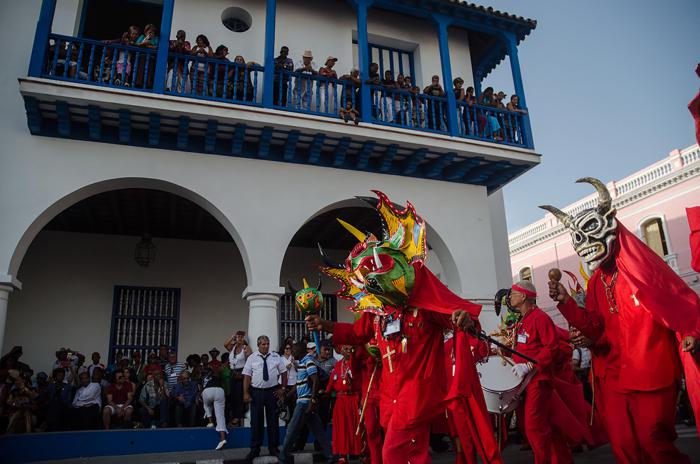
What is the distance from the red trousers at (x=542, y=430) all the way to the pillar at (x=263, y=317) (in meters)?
4.50

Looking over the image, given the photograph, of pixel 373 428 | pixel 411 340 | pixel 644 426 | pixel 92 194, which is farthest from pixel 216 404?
pixel 644 426

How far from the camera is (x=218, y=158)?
940 centimetres

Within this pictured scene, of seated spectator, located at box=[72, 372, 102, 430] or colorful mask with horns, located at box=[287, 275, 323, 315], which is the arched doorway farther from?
colorful mask with horns, located at box=[287, 275, 323, 315]

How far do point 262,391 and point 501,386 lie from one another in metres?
3.78

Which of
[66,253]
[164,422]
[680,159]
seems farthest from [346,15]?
[680,159]

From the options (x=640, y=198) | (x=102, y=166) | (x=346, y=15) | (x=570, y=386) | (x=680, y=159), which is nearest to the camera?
(x=570, y=386)

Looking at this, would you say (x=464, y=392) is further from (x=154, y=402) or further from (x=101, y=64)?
(x=101, y=64)

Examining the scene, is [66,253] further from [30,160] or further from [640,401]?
[640,401]

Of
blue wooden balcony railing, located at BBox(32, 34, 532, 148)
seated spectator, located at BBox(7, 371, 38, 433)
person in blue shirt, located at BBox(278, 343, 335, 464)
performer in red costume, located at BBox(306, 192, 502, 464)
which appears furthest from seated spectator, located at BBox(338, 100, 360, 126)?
seated spectator, located at BBox(7, 371, 38, 433)

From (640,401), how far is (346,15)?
32.8 feet

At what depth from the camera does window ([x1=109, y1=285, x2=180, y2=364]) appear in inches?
472

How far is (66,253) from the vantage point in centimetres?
1211

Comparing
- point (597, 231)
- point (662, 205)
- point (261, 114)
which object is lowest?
point (597, 231)

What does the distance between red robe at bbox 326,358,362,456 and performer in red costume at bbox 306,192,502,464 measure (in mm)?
2539
